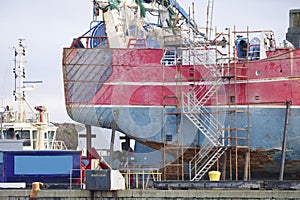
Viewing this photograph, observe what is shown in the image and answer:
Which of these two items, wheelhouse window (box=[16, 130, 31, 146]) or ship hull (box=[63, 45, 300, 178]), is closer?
ship hull (box=[63, 45, 300, 178])

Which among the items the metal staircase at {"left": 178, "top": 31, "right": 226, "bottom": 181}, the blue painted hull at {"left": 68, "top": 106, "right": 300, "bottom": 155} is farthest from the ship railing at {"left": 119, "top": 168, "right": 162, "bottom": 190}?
the metal staircase at {"left": 178, "top": 31, "right": 226, "bottom": 181}

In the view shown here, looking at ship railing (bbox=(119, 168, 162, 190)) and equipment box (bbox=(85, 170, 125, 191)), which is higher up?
equipment box (bbox=(85, 170, 125, 191))

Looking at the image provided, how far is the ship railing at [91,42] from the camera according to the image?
4015 centimetres

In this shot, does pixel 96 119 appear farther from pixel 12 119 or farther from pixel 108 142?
pixel 12 119

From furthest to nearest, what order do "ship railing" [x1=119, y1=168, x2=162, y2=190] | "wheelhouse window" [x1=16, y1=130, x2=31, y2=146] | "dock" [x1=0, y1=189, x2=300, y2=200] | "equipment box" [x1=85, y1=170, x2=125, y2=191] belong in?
"wheelhouse window" [x1=16, y1=130, x2=31, y2=146], "ship railing" [x1=119, y1=168, x2=162, y2=190], "equipment box" [x1=85, y1=170, x2=125, y2=191], "dock" [x1=0, y1=189, x2=300, y2=200]

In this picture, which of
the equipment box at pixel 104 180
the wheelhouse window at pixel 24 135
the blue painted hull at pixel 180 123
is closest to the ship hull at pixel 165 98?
the blue painted hull at pixel 180 123

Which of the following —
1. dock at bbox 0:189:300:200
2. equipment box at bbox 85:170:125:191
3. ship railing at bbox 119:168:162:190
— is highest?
equipment box at bbox 85:170:125:191

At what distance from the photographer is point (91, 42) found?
40781 millimetres

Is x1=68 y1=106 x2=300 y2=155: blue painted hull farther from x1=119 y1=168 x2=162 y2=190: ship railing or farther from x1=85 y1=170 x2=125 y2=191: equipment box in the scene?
x1=85 y1=170 x2=125 y2=191: equipment box

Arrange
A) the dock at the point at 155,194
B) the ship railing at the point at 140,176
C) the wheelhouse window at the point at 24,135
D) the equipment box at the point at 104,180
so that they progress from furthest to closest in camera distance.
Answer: the wheelhouse window at the point at 24,135
the ship railing at the point at 140,176
the equipment box at the point at 104,180
the dock at the point at 155,194

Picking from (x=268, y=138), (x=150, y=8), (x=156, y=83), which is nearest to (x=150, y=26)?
(x=150, y=8)

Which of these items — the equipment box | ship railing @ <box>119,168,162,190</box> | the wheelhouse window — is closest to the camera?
the equipment box

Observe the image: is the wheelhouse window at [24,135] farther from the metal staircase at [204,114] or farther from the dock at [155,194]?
the dock at [155,194]

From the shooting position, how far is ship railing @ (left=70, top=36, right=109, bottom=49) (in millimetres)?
40147
